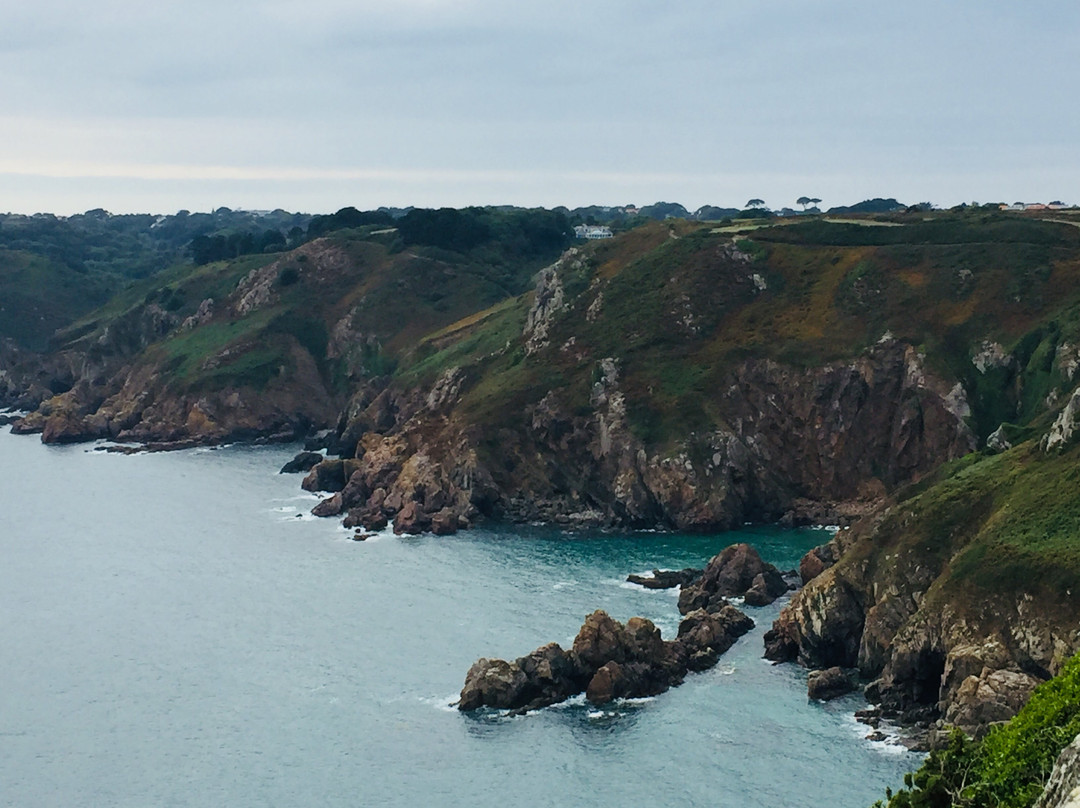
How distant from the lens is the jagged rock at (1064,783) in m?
42.6

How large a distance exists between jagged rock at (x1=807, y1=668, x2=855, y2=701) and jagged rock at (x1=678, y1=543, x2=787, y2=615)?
18.5 meters

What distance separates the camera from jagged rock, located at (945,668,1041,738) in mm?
83312

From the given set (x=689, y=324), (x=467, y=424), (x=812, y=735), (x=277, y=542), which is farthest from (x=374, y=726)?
(x=689, y=324)

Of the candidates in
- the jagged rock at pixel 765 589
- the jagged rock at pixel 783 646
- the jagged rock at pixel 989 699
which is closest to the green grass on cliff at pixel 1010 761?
the jagged rock at pixel 989 699

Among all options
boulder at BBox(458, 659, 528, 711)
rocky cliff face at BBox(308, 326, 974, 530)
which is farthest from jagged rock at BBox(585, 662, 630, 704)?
rocky cliff face at BBox(308, 326, 974, 530)

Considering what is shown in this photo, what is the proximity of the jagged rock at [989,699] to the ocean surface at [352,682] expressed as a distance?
4245 mm

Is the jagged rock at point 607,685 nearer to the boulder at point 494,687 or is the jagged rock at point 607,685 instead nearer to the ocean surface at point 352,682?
the ocean surface at point 352,682

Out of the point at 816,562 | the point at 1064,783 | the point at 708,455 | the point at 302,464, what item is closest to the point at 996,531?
the point at 816,562

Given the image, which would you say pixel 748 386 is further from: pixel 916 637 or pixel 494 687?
pixel 494 687

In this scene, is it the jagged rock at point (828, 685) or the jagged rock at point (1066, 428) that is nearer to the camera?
the jagged rock at point (828, 685)

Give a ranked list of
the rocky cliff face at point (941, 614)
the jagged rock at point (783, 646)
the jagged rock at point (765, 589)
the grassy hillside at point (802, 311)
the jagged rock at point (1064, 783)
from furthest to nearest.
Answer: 1. the grassy hillside at point (802, 311)
2. the jagged rock at point (765, 589)
3. the jagged rock at point (783, 646)
4. the rocky cliff face at point (941, 614)
5. the jagged rock at point (1064, 783)

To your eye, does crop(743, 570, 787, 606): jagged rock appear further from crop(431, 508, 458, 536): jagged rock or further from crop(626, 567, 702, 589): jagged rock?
crop(431, 508, 458, 536): jagged rock

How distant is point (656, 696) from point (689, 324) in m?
74.9

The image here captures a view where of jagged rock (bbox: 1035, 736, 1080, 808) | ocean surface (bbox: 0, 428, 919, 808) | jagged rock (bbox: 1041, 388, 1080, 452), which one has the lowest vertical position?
ocean surface (bbox: 0, 428, 919, 808)
